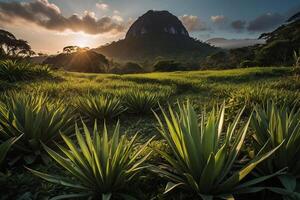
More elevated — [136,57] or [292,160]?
[292,160]

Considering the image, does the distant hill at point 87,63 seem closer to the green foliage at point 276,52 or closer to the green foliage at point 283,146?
the green foliage at point 276,52

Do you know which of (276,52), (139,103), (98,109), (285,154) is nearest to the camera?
(285,154)

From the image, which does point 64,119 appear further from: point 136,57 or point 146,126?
point 136,57

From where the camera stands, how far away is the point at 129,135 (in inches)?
259

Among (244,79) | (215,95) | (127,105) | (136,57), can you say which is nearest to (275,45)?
(244,79)

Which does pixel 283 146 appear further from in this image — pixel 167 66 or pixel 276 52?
pixel 167 66

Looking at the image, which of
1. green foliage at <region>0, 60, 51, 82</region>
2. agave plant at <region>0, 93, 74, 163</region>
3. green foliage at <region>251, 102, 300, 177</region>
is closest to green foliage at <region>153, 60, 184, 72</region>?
green foliage at <region>0, 60, 51, 82</region>

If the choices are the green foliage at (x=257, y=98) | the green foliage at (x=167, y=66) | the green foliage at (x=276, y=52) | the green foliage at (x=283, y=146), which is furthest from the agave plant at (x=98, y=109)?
the green foliage at (x=167, y=66)

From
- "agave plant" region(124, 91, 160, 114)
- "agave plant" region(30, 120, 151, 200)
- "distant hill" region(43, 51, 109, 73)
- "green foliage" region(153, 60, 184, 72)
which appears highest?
"agave plant" region(30, 120, 151, 200)

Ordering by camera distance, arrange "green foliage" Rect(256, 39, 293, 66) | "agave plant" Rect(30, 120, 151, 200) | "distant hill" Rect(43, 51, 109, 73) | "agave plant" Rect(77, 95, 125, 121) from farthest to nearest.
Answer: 1. "distant hill" Rect(43, 51, 109, 73)
2. "green foliage" Rect(256, 39, 293, 66)
3. "agave plant" Rect(77, 95, 125, 121)
4. "agave plant" Rect(30, 120, 151, 200)

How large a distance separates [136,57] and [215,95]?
574 ft

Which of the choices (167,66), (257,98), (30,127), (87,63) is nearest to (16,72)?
(30,127)

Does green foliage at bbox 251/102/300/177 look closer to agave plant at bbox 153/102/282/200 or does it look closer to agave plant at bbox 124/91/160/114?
agave plant at bbox 153/102/282/200

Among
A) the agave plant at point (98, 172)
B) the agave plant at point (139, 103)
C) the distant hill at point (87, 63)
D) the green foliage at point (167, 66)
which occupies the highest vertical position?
the agave plant at point (98, 172)
